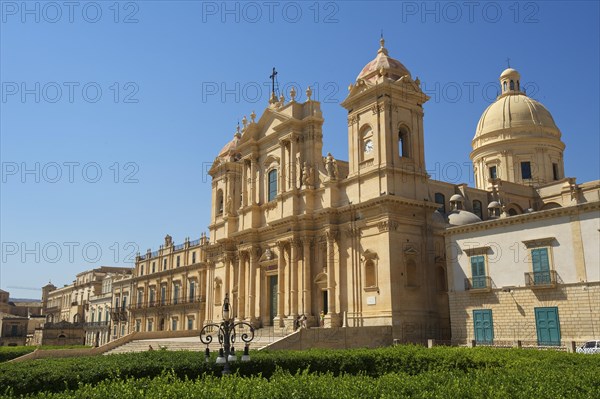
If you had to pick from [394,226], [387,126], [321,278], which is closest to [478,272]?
[394,226]

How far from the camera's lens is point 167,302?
214ft

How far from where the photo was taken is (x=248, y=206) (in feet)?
149

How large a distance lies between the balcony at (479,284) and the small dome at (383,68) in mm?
14177

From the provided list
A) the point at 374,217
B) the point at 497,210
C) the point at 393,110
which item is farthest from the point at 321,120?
the point at 497,210

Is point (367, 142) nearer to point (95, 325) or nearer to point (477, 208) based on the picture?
point (477, 208)

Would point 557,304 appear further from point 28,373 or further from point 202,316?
point 202,316

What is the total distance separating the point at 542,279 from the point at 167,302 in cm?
4709

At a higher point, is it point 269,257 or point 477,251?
point 269,257

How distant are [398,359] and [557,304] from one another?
1258 cm

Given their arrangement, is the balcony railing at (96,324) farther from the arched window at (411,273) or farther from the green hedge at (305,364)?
the green hedge at (305,364)

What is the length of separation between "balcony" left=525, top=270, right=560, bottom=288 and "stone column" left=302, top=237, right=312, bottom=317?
14884mm

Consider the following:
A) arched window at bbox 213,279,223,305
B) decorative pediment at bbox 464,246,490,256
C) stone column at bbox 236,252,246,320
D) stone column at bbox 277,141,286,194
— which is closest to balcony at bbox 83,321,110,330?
arched window at bbox 213,279,223,305

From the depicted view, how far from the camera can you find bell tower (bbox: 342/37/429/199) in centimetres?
3497

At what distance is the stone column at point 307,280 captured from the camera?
38219 millimetres
